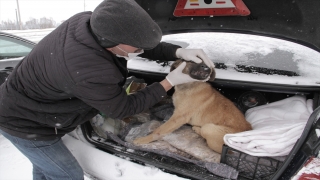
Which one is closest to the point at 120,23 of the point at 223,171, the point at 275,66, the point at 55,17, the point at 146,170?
the point at 146,170

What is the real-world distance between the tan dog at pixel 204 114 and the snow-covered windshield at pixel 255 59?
0.90 feet

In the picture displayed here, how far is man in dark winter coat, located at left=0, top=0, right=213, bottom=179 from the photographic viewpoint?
147 centimetres

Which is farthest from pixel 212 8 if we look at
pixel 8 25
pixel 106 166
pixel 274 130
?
pixel 8 25

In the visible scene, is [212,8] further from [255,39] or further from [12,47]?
[12,47]

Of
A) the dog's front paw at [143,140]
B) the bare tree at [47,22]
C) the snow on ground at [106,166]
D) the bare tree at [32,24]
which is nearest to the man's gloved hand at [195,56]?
the dog's front paw at [143,140]

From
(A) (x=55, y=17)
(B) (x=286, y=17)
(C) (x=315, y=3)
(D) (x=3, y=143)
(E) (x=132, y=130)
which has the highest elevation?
(C) (x=315, y=3)

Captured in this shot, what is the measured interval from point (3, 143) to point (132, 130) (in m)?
2.27

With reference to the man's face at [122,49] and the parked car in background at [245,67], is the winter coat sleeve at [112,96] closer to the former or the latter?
the man's face at [122,49]

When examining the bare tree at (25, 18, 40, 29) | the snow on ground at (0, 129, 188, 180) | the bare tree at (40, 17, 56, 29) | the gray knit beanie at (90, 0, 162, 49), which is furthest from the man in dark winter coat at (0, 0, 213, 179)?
the bare tree at (25, 18, 40, 29)

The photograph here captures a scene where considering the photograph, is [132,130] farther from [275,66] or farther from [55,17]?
[55,17]

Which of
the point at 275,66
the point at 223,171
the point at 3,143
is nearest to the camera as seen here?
the point at 223,171

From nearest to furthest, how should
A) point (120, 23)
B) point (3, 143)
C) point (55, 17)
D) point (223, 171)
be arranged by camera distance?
1. point (120, 23)
2. point (223, 171)
3. point (3, 143)
4. point (55, 17)

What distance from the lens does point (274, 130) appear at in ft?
6.23

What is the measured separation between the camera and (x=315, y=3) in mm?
1837
